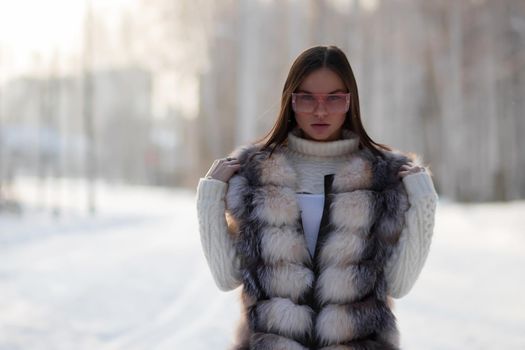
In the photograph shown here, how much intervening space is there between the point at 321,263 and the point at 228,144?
28812mm

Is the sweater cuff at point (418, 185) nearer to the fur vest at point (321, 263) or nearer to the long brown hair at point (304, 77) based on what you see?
the fur vest at point (321, 263)

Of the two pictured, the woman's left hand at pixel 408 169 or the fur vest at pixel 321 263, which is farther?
the woman's left hand at pixel 408 169

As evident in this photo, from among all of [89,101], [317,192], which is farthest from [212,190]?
[89,101]

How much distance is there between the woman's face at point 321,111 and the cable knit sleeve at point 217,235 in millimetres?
374

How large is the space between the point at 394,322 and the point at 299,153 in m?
0.67

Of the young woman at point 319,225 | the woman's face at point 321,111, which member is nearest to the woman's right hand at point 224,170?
the young woman at point 319,225

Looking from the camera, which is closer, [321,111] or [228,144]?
[321,111]

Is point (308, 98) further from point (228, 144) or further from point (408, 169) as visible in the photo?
point (228, 144)

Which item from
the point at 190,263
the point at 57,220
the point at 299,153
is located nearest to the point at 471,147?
the point at 57,220

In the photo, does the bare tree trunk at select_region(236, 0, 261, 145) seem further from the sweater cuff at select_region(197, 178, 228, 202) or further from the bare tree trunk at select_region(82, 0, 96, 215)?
the sweater cuff at select_region(197, 178, 228, 202)

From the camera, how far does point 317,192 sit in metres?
2.19

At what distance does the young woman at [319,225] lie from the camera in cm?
200

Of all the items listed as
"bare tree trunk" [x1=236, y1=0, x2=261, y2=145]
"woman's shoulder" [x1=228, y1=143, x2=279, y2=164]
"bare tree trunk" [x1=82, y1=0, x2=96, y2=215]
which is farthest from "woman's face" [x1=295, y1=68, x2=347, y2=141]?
"bare tree trunk" [x1=82, y1=0, x2=96, y2=215]

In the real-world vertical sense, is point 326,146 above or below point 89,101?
below
